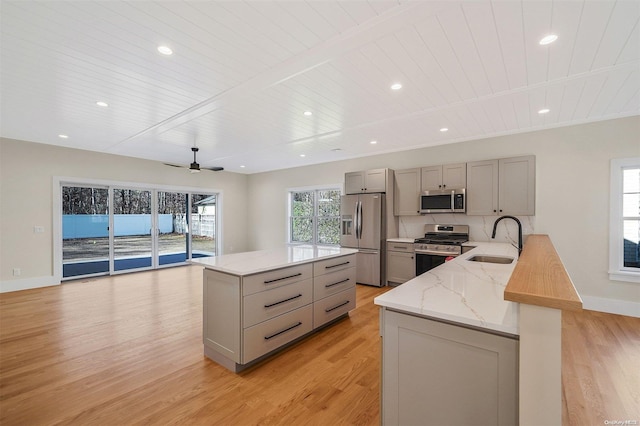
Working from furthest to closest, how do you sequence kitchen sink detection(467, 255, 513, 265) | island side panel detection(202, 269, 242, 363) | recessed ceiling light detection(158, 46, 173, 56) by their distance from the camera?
kitchen sink detection(467, 255, 513, 265) < island side panel detection(202, 269, 242, 363) < recessed ceiling light detection(158, 46, 173, 56)

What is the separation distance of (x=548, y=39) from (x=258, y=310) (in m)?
3.16

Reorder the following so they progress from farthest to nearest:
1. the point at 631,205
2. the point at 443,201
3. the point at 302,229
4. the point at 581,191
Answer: the point at 302,229, the point at 443,201, the point at 581,191, the point at 631,205

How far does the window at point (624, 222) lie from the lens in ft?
11.9

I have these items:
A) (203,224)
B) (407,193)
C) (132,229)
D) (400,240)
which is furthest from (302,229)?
(132,229)

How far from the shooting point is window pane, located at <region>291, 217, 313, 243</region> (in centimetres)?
735

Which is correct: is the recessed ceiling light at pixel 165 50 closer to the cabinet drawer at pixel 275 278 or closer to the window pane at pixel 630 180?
the cabinet drawer at pixel 275 278

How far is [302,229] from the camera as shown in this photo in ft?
24.6

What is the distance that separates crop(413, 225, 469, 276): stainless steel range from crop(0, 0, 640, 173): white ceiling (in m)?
1.70

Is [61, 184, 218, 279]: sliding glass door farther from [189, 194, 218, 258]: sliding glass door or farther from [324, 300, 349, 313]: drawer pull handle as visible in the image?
[324, 300, 349, 313]: drawer pull handle

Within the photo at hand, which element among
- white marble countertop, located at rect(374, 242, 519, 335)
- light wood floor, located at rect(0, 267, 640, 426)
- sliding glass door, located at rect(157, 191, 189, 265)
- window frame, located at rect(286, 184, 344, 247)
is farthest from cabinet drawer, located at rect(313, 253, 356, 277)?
sliding glass door, located at rect(157, 191, 189, 265)

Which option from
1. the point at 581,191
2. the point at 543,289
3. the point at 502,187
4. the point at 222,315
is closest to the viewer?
the point at 543,289

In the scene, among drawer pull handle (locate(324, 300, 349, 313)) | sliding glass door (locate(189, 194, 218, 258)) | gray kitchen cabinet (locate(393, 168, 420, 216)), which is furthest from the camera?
sliding glass door (locate(189, 194, 218, 258))

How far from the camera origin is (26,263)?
195 inches

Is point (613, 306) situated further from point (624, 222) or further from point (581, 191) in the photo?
point (581, 191)
